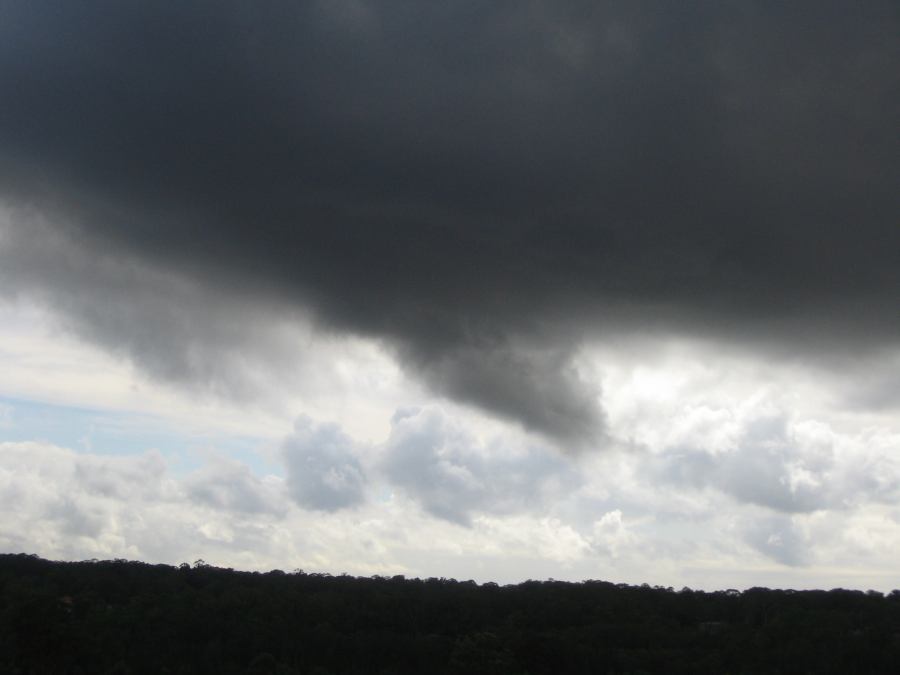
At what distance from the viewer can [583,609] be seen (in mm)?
71625

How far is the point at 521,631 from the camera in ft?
180

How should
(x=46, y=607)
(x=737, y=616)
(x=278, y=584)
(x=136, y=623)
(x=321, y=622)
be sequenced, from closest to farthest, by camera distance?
(x=46, y=607) → (x=136, y=623) → (x=321, y=622) → (x=737, y=616) → (x=278, y=584)

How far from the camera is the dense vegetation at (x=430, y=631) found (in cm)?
4672

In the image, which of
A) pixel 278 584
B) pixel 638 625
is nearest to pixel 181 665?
pixel 638 625

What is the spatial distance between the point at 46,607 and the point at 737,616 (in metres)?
48.3

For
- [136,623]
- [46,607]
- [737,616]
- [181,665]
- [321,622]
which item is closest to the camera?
[46,607]

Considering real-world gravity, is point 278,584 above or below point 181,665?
above

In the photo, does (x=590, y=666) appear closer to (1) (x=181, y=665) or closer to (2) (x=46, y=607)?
(1) (x=181, y=665)

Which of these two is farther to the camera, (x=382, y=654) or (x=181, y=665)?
(x=382, y=654)

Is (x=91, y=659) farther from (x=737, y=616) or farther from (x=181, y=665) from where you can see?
(x=737, y=616)

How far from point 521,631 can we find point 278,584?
3919cm

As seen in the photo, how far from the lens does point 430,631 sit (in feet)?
218

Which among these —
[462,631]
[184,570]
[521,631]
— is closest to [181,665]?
[521,631]

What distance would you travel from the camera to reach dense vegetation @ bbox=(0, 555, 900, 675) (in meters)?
46.7
